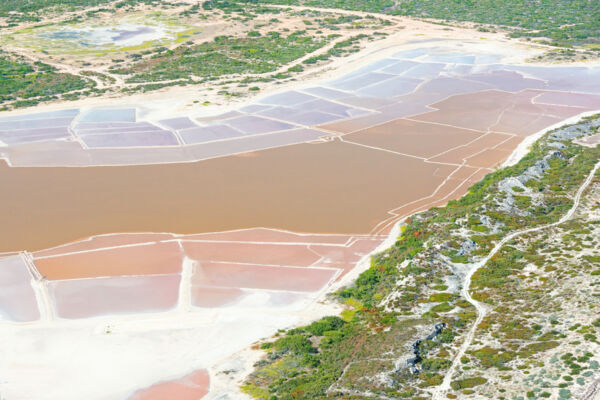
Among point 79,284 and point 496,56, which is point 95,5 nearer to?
point 496,56

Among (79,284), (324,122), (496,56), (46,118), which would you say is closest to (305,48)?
(496,56)

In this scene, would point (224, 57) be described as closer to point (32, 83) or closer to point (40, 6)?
point (32, 83)

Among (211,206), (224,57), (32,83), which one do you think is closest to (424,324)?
(211,206)

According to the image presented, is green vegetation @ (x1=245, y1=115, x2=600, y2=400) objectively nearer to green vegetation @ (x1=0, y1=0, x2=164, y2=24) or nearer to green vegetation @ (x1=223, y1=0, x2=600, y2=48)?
green vegetation @ (x1=223, y1=0, x2=600, y2=48)

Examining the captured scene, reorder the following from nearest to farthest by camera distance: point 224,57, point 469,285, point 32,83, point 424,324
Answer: point 424,324 → point 469,285 → point 32,83 → point 224,57

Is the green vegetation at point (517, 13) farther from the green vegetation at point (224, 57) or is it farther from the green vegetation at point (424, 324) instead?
the green vegetation at point (424, 324)

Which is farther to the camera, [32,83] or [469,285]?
[32,83]
